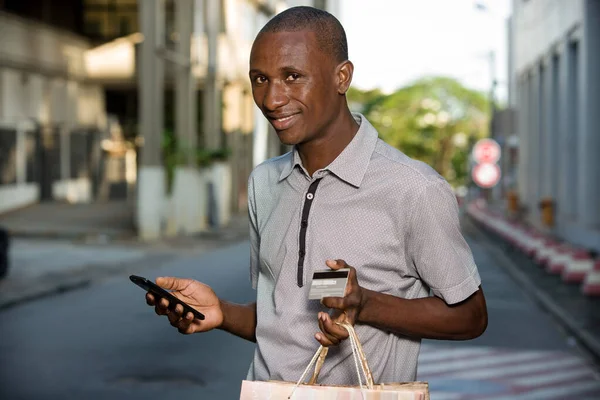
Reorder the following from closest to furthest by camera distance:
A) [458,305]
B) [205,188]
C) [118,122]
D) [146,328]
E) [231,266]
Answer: [458,305]
[146,328]
[231,266]
[205,188]
[118,122]

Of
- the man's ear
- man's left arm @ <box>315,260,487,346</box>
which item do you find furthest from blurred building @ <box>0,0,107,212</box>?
man's left arm @ <box>315,260,487,346</box>

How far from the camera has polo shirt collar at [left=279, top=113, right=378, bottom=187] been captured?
342 centimetres

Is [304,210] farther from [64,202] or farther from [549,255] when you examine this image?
[64,202]

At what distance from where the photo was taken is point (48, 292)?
18078 millimetres

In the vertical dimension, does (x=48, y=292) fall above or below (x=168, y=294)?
below

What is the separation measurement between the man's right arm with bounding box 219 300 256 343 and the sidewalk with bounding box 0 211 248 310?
42.0 feet

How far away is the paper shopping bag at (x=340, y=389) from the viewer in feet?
10.0

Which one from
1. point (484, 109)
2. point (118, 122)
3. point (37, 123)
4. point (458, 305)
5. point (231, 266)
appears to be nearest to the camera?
point (458, 305)

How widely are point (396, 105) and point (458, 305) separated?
9684 centimetres

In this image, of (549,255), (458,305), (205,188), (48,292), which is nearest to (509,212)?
(205,188)

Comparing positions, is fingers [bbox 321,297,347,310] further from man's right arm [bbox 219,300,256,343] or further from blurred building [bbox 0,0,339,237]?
blurred building [bbox 0,0,339,237]

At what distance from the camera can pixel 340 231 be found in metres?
3.40

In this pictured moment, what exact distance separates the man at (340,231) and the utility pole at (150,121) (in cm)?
2650

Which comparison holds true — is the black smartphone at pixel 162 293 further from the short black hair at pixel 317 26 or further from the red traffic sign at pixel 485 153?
the red traffic sign at pixel 485 153
